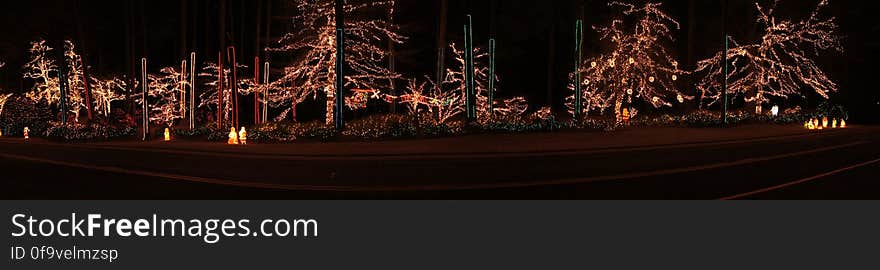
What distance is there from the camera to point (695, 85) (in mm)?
48000

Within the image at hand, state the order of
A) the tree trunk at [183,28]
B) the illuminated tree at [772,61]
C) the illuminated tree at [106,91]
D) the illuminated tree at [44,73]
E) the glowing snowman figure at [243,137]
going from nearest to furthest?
the glowing snowman figure at [243,137]
the tree trunk at [183,28]
the illuminated tree at [772,61]
the illuminated tree at [106,91]
the illuminated tree at [44,73]

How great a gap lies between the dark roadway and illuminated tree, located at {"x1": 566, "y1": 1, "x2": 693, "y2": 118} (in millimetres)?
17373

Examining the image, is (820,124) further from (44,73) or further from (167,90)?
(44,73)

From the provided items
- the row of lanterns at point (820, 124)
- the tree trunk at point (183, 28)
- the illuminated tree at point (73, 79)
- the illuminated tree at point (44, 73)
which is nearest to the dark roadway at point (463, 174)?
the tree trunk at point (183, 28)

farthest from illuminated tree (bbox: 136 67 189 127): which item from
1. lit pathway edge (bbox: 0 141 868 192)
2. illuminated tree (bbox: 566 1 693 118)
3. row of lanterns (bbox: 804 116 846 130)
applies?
row of lanterns (bbox: 804 116 846 130)

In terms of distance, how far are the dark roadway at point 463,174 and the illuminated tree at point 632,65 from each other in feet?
57.0

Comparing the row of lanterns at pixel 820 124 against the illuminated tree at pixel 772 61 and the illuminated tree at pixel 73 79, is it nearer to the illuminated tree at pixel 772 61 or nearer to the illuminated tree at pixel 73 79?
the illuminated tree at pixel 772 61

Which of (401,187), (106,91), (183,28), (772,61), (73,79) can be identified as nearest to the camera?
(401,187)

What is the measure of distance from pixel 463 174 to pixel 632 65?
92.6 ft

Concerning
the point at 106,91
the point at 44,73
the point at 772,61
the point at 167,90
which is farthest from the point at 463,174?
the point at 44,73

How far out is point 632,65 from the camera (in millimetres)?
41719

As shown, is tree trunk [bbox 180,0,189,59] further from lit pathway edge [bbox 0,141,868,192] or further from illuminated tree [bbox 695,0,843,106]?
illuminated tree [bbox 695,0,843,106]

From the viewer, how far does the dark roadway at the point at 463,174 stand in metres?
12.4

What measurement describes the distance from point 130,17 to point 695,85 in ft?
111
